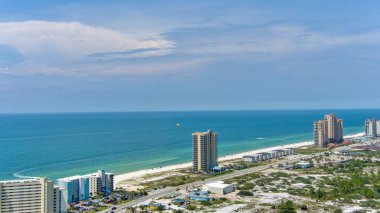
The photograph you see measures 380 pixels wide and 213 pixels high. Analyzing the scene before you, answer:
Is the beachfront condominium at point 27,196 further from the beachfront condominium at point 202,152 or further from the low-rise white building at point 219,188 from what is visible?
the beachfront condominium at point 202,152

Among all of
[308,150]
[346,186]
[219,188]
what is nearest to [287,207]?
[219,188]

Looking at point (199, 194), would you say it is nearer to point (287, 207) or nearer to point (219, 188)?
point (219, 188)

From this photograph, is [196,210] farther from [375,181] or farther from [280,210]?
[375,181]

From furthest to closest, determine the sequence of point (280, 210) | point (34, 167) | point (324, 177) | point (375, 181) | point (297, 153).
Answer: point (297, 153)
point (34, 167)
point (324, 177)
point (375, 181)
point (280, 210)

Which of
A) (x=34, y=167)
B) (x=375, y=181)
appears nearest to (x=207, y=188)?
(x=375, y=181)

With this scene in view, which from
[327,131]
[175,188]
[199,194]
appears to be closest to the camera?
[199,194]
